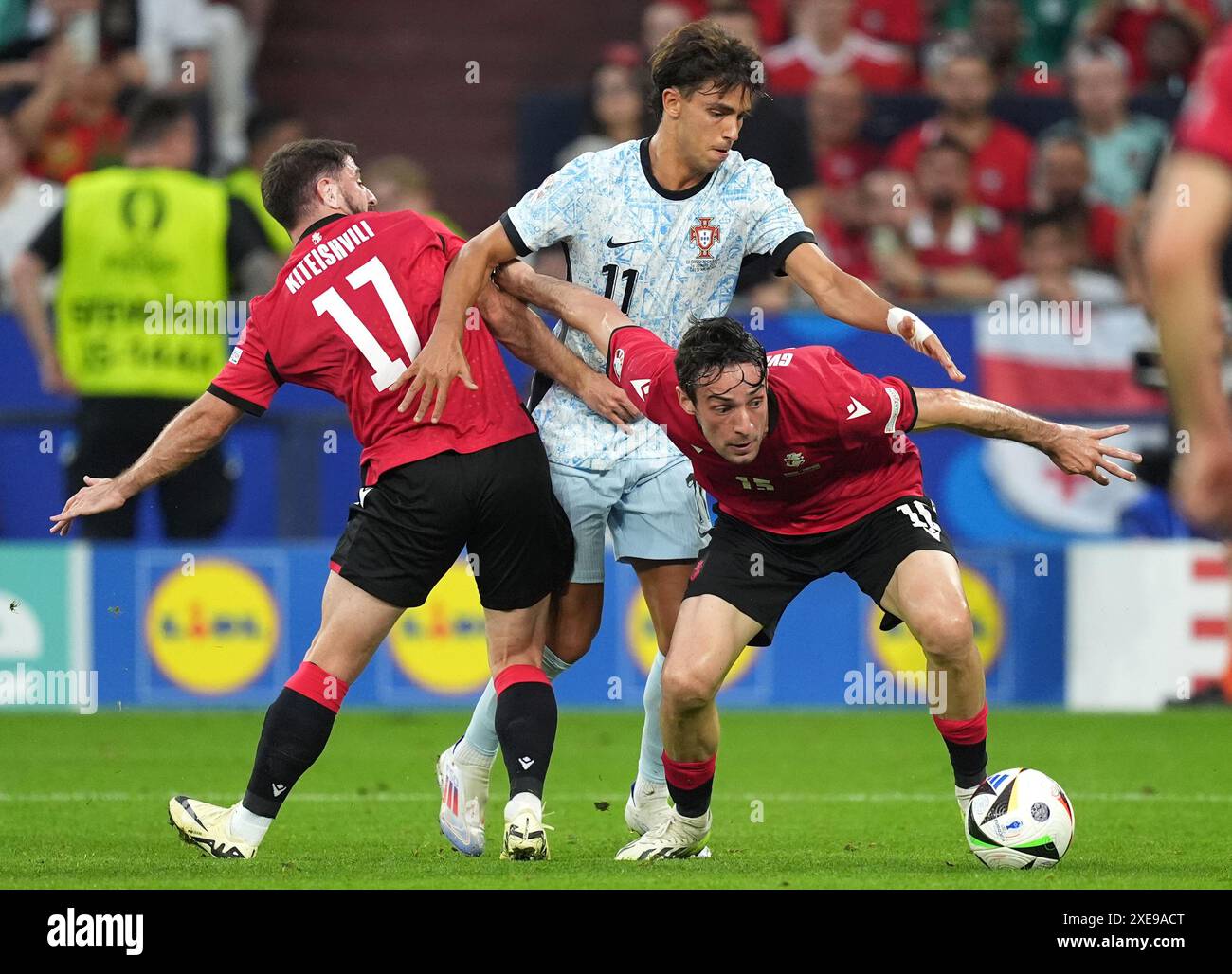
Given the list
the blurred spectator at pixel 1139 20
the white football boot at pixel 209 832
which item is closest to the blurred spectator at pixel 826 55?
the blurred spectator at pixel 1139 20

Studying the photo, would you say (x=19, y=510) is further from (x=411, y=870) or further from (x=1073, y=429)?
(x=1073, y=429)

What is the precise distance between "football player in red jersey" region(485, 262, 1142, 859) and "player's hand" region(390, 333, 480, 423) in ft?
1.25

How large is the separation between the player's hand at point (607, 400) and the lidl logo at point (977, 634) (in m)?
4.24

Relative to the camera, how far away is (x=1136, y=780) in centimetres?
768

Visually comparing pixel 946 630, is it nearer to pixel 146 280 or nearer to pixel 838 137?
pixel 146 280

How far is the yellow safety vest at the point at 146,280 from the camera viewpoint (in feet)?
31.9

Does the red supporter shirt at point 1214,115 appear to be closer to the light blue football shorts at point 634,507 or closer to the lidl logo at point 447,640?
the light blue football shorts at point 634,507

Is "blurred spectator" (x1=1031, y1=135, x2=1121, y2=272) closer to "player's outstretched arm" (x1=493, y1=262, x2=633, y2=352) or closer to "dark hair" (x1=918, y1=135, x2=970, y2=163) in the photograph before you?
"dark hair" (x1=918, y1=135, x2=970, y2=163)

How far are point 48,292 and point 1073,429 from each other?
7969mm

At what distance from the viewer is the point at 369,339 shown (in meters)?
5.48

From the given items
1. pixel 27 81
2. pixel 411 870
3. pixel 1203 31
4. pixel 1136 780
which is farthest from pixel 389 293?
pixel 1203 31

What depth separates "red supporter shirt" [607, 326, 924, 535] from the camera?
5.35m

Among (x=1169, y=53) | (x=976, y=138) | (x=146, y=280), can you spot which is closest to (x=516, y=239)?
(x=146, y=280)

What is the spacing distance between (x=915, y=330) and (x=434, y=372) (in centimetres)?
133
